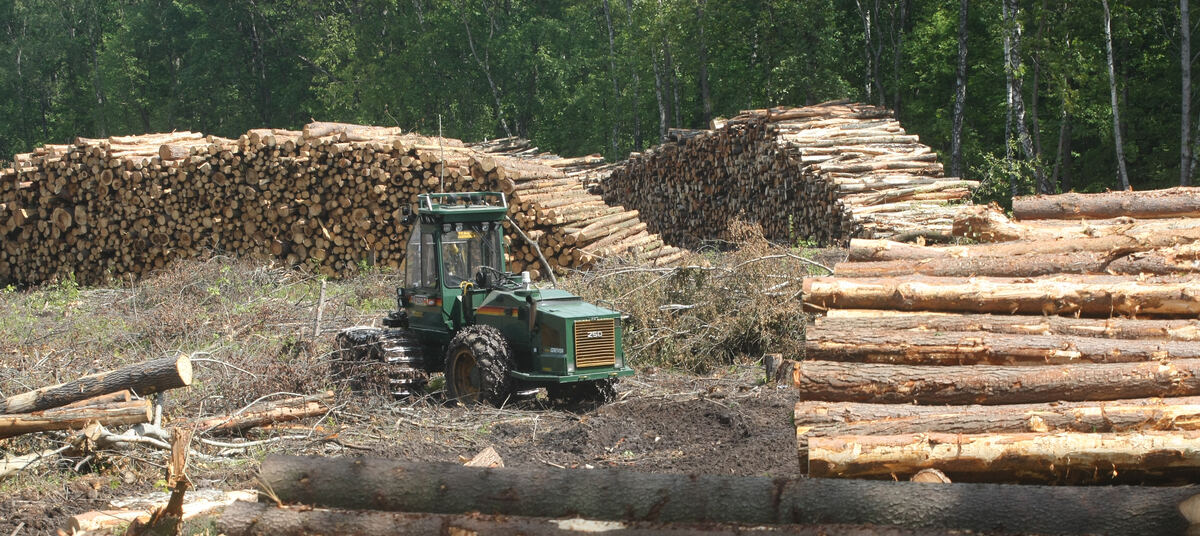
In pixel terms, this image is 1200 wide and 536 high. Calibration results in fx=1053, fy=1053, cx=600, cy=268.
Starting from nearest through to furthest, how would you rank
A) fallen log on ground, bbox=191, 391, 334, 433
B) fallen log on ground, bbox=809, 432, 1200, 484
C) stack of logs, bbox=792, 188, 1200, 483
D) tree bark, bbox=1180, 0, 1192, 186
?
fallen log on ground, bbox=809, 432, 1200, 484 → stack of logs, bbox=792, 188, 1200, 483 → fallen log on ground, bbox=191, 391, 334, 433 → tree bark, bbox=1180, 0, 1192, 186

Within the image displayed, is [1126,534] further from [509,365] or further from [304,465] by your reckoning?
[509,365]

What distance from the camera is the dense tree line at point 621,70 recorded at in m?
21.3

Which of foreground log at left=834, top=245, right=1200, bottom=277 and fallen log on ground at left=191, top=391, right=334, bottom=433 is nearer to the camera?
foreground log at left=834, top=245, right=1200, bottom=277

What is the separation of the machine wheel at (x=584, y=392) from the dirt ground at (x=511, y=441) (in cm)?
14

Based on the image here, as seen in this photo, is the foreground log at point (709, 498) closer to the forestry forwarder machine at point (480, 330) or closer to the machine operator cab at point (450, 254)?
the forestry forwarder machine at point (480, 330)

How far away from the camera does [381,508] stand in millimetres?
4898

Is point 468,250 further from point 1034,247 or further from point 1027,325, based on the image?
point 1027,325

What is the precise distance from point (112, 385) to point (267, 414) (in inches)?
51.8

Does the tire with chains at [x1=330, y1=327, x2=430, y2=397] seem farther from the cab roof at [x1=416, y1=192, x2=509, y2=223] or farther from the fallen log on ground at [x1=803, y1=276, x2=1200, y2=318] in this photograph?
the fallen log on ground at [x1=803, y1=276, x2=1200, y2=318]

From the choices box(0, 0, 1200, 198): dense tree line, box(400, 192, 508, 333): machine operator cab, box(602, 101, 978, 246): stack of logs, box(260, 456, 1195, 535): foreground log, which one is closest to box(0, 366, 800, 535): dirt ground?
box(400, 192, 508, 333): machine operator cab

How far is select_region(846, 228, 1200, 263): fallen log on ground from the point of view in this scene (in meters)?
6.44

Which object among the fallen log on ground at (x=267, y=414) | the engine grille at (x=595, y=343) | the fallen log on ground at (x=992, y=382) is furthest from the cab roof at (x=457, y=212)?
the fallen log on ground at (x=992, y=382)

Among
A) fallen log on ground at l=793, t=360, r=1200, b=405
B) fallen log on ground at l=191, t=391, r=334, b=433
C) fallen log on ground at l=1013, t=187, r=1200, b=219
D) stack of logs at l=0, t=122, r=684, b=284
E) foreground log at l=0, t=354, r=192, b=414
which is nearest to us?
fallen log on ground at l=793, t=360, r=1200, b=405

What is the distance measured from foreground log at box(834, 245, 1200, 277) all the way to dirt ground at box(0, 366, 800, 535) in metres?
1.64
